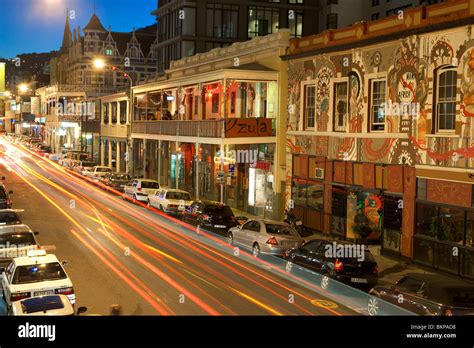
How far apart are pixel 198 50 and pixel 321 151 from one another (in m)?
34.4

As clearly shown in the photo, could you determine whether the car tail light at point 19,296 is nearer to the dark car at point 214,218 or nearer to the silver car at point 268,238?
the silver car at point 268,238

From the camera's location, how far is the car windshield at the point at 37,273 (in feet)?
46.9

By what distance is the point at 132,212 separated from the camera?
32719 mm

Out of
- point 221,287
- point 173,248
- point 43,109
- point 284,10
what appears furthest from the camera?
point 43,109

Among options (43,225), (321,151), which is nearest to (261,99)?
(321,151)

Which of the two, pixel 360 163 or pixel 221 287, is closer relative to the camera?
pixel 221 287

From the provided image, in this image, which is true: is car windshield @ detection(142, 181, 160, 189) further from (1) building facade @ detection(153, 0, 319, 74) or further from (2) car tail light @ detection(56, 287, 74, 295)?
(1) building facade @ detection(153, 0, 319, 74)

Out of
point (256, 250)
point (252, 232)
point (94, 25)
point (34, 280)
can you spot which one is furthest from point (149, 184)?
point (94, 25)

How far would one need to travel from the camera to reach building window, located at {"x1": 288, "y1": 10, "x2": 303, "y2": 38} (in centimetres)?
5951

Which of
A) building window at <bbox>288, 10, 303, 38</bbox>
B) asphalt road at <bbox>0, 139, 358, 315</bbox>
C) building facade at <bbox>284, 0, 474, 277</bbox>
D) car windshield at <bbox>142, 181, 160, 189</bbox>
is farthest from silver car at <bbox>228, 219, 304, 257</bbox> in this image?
building window at <bbox>288, 10, 303, 38</bbox>

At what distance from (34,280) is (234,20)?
159ft

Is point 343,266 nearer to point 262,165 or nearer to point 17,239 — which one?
point 17,239
